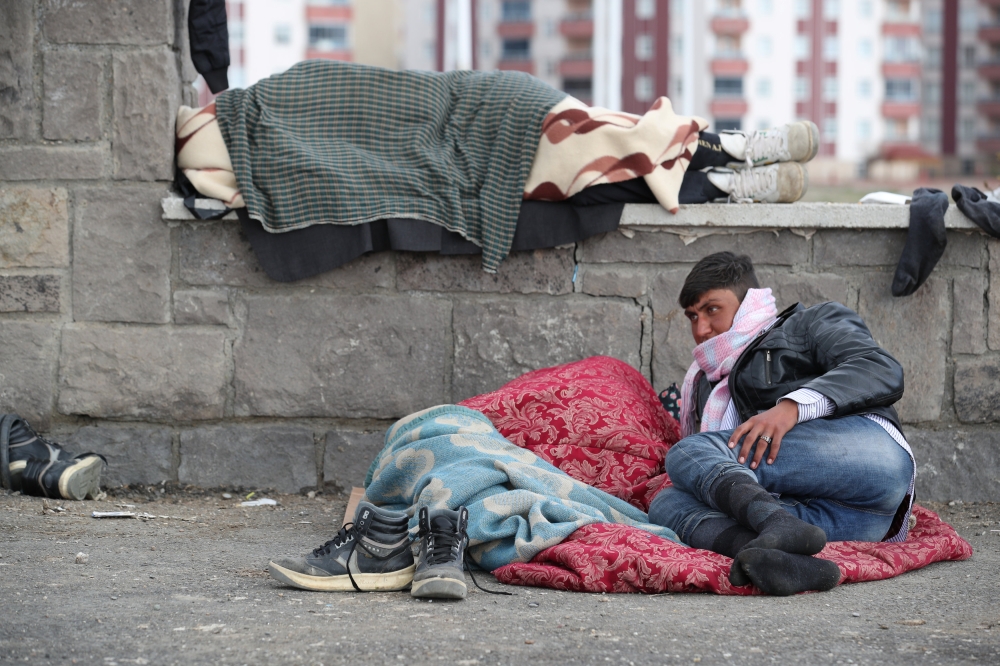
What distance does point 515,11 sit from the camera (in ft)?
173

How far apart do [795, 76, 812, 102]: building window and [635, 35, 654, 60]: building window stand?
9.13 metres

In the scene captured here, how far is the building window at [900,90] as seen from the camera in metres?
51.2

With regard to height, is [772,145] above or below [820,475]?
above

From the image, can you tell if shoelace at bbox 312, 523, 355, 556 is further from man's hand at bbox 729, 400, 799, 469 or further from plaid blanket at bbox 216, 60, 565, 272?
plaid blanket at bbox 216, 60, 565, 272

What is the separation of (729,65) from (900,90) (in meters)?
9.31

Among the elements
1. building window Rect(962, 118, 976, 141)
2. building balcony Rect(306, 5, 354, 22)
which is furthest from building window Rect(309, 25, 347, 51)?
building window Rect(962, 118, 976, 141)

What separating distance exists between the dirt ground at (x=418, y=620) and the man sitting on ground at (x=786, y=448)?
17cm

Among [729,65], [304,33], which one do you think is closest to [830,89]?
[729,65]

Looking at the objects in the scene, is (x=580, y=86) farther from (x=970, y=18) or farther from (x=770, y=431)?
(x=770, y=431)

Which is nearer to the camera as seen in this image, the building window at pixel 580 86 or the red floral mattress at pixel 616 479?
the red floral mattress at pixel 616 479

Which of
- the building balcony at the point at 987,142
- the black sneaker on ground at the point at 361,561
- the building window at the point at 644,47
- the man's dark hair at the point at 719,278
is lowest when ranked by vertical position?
the black sneaker on ground at the point at 361,561

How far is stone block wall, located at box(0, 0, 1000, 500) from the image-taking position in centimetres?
409

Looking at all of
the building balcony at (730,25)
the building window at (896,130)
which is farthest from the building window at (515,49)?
the building window at (896,130)

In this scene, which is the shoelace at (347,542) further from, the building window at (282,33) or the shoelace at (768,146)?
the building window at (282,33)
